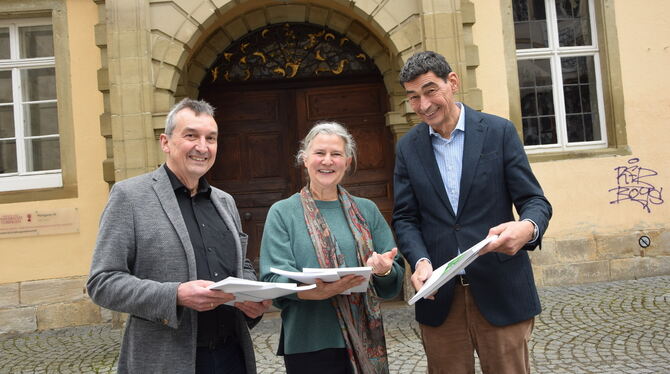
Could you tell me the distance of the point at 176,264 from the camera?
2.05 meters

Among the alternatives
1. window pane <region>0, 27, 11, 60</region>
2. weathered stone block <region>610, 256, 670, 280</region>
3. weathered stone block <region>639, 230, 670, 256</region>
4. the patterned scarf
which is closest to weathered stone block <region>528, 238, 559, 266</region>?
weathered stone block <region>610, 256, 670, 280</region>

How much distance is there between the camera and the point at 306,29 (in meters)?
7.60

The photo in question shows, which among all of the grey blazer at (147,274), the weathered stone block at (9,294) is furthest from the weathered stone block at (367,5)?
the weathered stone block at (9,294)

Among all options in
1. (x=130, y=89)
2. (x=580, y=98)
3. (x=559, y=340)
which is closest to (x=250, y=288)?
(x=559, y=340)

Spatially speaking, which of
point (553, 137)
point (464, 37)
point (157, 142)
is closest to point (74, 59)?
point (157, 142)

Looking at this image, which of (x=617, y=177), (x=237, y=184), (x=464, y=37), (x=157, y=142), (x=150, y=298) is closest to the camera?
(x=150, y=298)

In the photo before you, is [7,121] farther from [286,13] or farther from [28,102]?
[286,13]

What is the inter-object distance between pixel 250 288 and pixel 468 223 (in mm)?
1020

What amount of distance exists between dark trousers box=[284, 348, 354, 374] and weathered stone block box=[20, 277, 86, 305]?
17.7 ft

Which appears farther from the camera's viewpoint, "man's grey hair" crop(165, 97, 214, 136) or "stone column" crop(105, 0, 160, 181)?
"stone column" crop(105, 0, 160, 181)

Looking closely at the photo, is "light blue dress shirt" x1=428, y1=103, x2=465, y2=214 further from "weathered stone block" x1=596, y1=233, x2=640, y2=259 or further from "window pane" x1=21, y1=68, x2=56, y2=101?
"window pane" x1=21, y1=68, x2=56, y2=101

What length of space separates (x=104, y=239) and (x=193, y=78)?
5.70 metres

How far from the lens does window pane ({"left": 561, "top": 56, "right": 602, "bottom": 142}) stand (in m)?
7.62

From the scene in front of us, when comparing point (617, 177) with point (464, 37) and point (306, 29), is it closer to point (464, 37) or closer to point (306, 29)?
point (464, 37)
